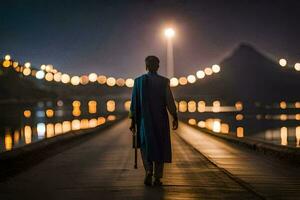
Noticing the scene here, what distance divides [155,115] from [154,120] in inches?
3.2

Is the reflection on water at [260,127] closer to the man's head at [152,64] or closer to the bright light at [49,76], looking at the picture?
the man's head at [152,64]

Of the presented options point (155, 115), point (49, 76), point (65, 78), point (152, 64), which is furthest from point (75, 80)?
point (155, 115)

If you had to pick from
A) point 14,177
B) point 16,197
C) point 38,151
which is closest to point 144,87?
point 16,197

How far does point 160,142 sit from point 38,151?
31.4 feet

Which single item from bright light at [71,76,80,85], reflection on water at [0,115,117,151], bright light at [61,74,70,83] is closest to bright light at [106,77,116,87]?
bright light at [61,74,70,83]

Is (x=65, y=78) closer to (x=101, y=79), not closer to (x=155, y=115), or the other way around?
(x=101, y=79)

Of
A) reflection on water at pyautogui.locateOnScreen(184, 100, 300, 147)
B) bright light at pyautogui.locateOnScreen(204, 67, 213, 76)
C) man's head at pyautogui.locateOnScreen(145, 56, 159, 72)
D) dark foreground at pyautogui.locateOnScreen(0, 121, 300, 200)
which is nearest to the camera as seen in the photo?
dark foreground at pyautogui.locateOnScreen(0, 121, 300, 200)

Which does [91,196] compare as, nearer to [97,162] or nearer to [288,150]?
[97,162]

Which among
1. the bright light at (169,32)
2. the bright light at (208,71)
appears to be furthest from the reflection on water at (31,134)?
the bright light at (208,71)

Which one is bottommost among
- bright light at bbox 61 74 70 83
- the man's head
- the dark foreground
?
the dark foreground

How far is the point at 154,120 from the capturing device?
9.72 metres

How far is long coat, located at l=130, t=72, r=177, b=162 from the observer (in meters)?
9.63

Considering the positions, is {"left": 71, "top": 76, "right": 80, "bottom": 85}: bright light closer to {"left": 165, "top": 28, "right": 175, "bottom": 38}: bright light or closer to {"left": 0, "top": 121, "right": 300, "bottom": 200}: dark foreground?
{"left": 165, "top": 28, "right": 175, "bottom": 38}: bright light

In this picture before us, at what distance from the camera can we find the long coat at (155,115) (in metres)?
9.63
